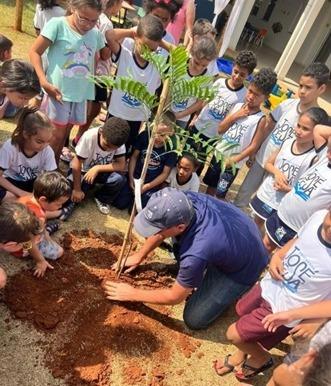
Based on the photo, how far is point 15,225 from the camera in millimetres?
2463

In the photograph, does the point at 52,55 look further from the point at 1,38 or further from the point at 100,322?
the point at 100,322

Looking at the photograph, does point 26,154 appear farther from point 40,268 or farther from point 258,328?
point 258,328

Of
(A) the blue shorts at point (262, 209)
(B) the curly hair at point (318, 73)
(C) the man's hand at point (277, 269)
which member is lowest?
(A) the blue shorts at point (262, 209)

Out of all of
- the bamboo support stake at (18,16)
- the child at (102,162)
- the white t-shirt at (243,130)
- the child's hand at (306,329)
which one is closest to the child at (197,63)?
the white t-shirt at (243,130)

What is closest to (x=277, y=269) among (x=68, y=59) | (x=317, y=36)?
(x=68, y=59)

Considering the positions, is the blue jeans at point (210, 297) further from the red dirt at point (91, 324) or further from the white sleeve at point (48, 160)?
the white sleeve at point (48, 160)

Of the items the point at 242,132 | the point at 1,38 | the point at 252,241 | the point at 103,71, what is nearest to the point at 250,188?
the point at 242,132

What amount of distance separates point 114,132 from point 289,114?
1782 mm

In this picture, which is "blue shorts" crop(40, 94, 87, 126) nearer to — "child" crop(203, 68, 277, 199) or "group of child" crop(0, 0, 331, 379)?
"group of child" crop(0, 0, 331, 379)

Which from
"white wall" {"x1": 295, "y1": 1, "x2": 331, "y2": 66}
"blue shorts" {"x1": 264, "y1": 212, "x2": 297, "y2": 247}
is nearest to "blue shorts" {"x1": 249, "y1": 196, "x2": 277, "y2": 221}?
"blue shorts" {"x1": 264, "y1": 212, "x2": 297, "y2": 247}

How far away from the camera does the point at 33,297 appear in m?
2.79

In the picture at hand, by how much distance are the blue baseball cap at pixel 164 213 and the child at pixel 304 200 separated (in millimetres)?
1150

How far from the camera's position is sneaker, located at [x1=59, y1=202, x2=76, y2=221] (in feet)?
11.7

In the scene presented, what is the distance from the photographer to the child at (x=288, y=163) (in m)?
3.44
